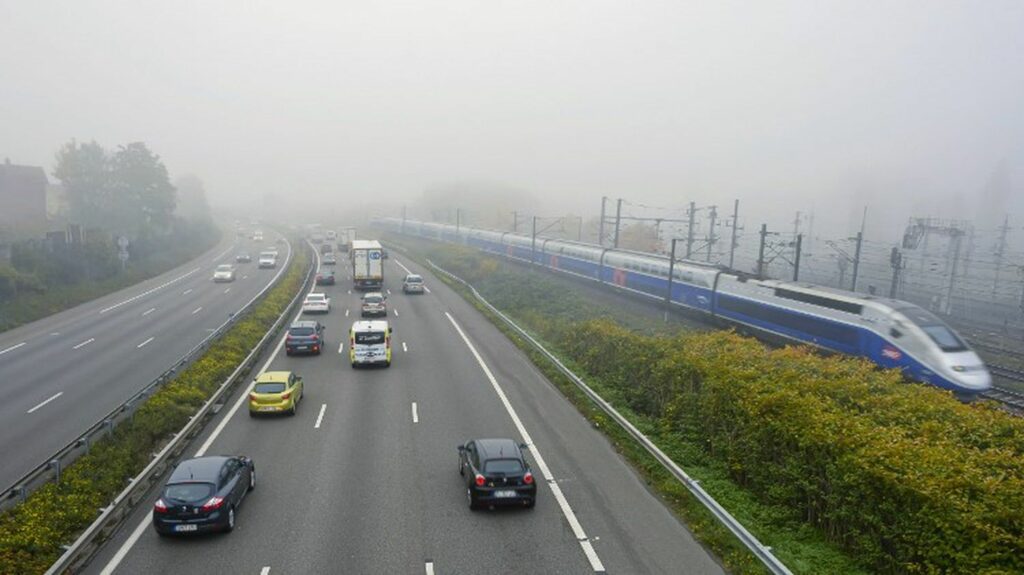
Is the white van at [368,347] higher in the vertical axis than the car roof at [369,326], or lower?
lower

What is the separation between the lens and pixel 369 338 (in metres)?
31.2

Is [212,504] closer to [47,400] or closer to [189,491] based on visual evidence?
[189,491]

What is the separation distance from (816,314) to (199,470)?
29855 millimetres

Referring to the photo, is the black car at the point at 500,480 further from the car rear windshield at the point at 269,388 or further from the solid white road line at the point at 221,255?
the solid white road line at the point at 221,255

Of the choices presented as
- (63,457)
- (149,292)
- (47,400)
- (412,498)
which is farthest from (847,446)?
(149,292)

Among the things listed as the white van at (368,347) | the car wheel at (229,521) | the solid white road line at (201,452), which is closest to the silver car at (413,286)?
the solid white road line at (201,452)

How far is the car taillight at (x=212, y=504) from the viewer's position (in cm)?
1468

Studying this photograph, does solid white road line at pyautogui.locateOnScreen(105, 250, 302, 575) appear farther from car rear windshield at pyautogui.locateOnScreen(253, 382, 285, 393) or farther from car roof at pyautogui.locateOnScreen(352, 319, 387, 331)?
car roof at pyautogui.locateOnScreen(352, 319, 387, 331)

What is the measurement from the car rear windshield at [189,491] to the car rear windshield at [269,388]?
8.82 meters

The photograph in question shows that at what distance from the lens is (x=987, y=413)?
1598cm

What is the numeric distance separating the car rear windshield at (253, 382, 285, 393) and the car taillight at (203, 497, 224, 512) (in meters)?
9.13

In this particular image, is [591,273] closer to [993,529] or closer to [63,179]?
[993,529]

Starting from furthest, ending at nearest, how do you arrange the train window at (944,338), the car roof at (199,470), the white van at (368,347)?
the white van at (368,347) < the train window at (944,338) < the car roof at (199,470)

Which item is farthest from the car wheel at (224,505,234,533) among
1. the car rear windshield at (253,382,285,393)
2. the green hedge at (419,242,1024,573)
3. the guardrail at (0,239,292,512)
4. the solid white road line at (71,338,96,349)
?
the solid white road line at (71,338,96,349)
